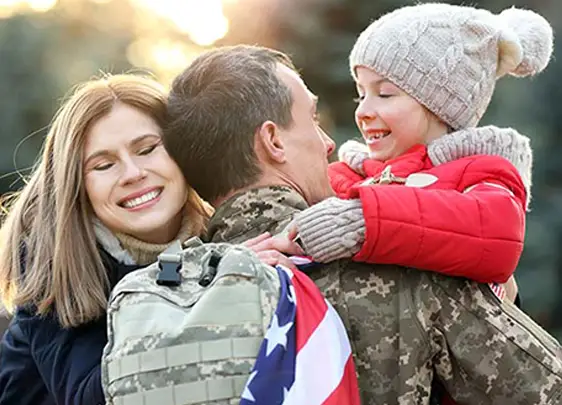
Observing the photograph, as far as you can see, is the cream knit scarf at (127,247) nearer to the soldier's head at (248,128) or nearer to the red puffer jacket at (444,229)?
the soldier's head at (248,128)

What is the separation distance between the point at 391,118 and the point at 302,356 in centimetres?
86

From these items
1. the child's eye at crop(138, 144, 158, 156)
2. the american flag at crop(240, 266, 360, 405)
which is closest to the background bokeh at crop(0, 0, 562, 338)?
the child's eye at crop(138, 144, 158, 156)

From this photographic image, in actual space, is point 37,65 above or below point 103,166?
below

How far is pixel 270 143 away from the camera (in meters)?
2.69

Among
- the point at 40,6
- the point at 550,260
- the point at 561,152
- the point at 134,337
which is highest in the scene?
the point at 134,337

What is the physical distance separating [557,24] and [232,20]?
1922 mm

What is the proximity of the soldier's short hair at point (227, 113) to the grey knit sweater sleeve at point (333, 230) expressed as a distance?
0.34 meters

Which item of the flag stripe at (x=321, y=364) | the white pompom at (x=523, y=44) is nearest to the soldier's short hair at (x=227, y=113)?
the flag stripe at (x=321, y=364)

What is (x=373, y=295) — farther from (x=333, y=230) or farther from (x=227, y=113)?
(x=227, y=113)

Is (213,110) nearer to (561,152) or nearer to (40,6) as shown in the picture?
(561,152)

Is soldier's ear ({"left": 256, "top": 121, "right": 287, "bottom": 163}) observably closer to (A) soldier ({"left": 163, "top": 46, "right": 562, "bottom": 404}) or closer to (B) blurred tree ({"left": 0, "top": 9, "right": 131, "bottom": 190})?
(A) soldier ({"left": 163, "top": 46, "right": 562, "bottom": 404})

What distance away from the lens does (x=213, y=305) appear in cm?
223

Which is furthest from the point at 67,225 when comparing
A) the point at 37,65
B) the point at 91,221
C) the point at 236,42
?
the point at 37,65

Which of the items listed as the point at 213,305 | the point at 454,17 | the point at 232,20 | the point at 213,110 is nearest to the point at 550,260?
the point at 232,20
